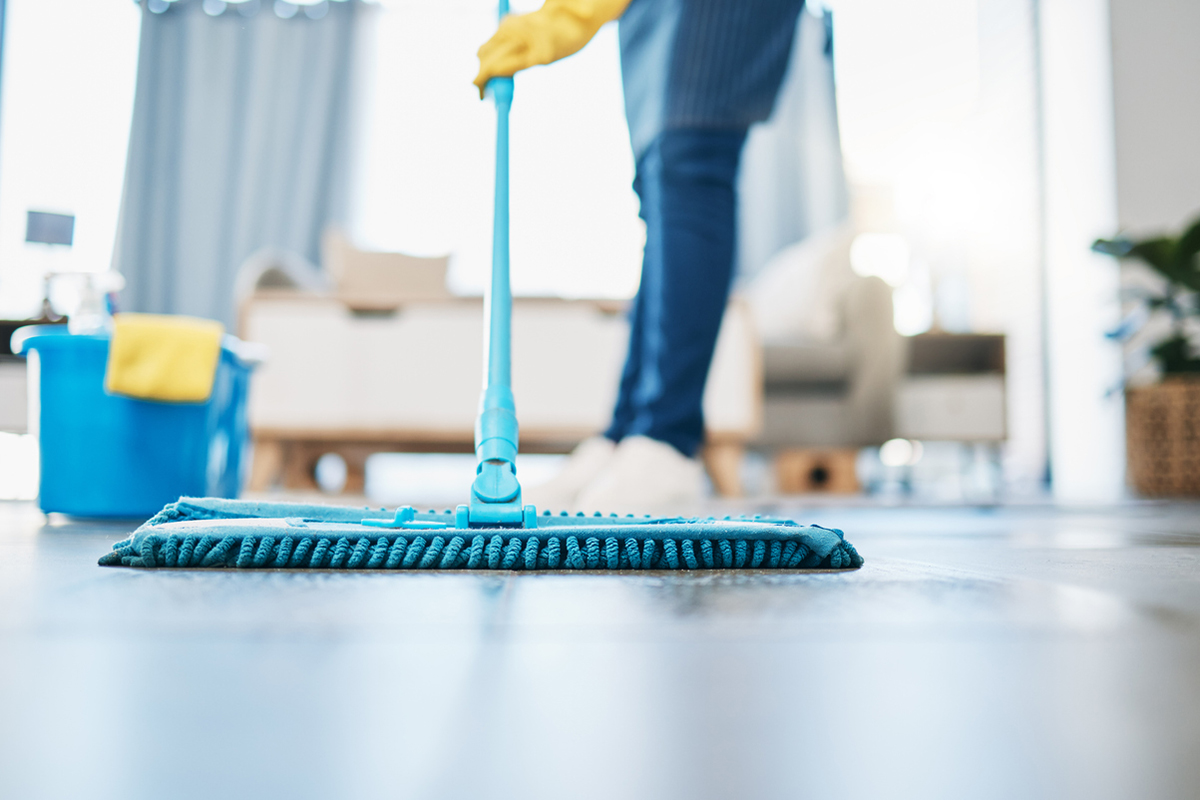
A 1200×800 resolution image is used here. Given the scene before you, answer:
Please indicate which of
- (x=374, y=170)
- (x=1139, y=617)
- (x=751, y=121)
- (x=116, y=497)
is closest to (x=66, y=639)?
(x=1139, y=617)

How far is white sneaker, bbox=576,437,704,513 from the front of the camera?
88 cm

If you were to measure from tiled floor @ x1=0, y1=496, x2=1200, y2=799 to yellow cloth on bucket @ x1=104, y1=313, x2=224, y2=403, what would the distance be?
2.15 feet

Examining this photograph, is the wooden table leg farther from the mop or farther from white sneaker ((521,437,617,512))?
the mop

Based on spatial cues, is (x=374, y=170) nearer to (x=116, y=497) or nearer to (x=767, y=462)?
(x=767, y=462)

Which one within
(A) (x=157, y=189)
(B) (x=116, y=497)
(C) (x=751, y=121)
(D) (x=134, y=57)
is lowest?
(B) (x=116, y=497)

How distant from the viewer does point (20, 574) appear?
0.43 meters

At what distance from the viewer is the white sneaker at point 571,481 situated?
0.95m

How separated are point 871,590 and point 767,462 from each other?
2.51 m

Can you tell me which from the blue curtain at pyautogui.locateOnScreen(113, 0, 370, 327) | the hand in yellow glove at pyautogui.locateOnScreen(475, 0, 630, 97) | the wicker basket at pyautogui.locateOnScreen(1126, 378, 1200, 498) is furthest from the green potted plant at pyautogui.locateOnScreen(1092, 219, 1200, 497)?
the blue curtain at pyautogui.locateOnScreen(113, 0, 370, 327)

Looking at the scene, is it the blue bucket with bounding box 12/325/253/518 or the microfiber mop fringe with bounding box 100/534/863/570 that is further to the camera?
the blue bucket with bounding box 12/325/253/518

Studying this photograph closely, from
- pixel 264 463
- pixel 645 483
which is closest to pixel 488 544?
pixel 645 483

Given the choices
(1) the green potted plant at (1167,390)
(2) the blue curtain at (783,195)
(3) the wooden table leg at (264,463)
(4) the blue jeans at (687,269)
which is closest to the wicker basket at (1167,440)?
(1) the green potted plant at (1167,390)

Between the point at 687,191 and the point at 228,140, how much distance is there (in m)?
4.14

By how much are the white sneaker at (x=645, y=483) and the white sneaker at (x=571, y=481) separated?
0.6 inches
